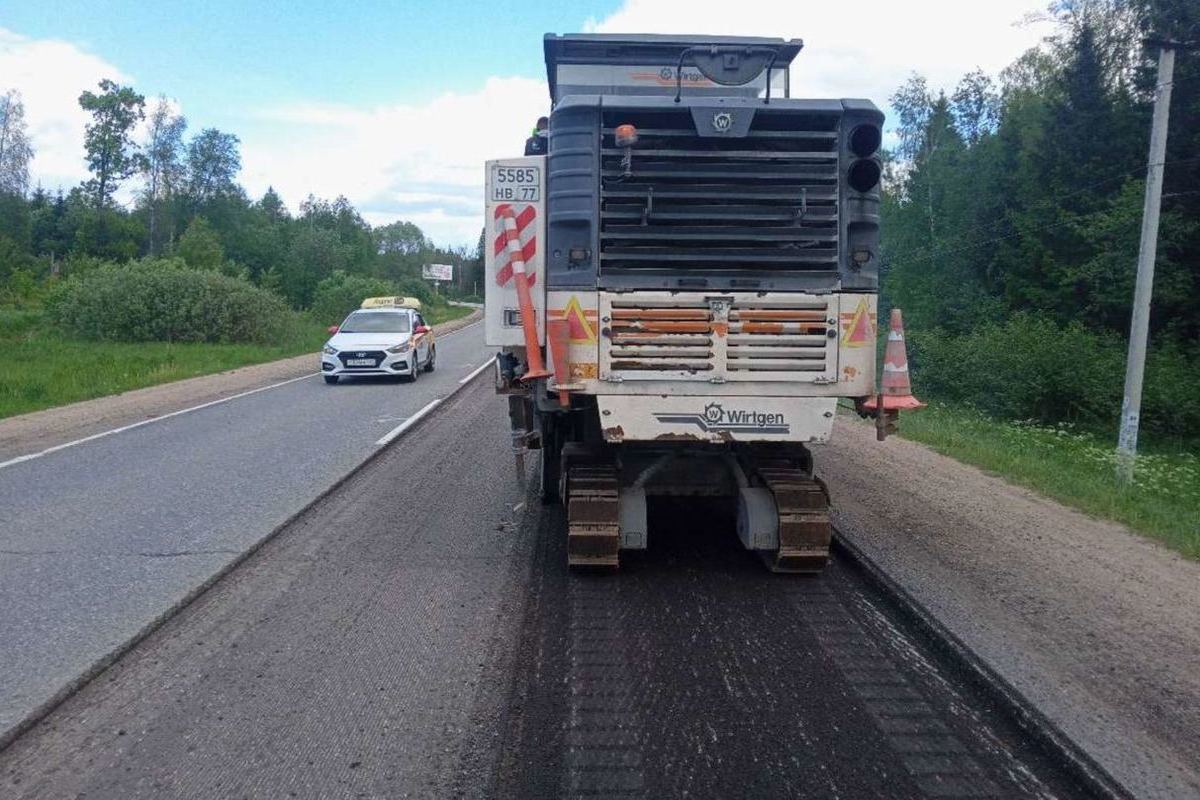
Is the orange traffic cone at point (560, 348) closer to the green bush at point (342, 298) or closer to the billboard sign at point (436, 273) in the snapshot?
the green bush at point (342, 298)

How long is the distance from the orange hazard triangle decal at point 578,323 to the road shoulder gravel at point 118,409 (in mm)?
8839

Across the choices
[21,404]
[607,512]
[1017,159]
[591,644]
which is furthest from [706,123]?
[1017,159]

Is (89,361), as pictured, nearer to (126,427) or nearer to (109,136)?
(126,427)

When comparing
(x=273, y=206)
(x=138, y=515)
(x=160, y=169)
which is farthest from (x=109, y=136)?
(x=138, y=515)

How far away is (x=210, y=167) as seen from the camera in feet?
316

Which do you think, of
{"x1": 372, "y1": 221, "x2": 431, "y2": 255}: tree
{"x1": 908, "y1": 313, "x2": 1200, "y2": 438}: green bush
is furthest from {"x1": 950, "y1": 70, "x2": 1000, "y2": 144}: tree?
{"x1": 372, "y1": 221, "x2": 431, "y2": 255}: tree

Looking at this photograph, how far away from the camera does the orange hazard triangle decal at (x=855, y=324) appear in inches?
Result: 251

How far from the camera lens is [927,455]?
1286 cm

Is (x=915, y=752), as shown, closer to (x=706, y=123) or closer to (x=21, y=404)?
(x=706, y=123)

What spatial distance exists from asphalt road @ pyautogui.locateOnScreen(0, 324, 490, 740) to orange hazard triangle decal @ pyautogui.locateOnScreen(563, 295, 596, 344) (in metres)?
2.73

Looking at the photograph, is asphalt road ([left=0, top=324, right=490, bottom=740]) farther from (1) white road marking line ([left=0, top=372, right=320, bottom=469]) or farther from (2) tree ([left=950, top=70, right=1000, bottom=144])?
(2) tree ([left=950, top=70, right=1000, bottom=144])

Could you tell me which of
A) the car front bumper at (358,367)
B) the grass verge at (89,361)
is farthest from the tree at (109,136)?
the car front bumper at (358,367)

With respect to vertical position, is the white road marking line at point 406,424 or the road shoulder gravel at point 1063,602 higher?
the road shoulder gravel at point 1063,602

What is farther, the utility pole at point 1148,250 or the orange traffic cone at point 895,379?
the utility pole at point 1148,250
